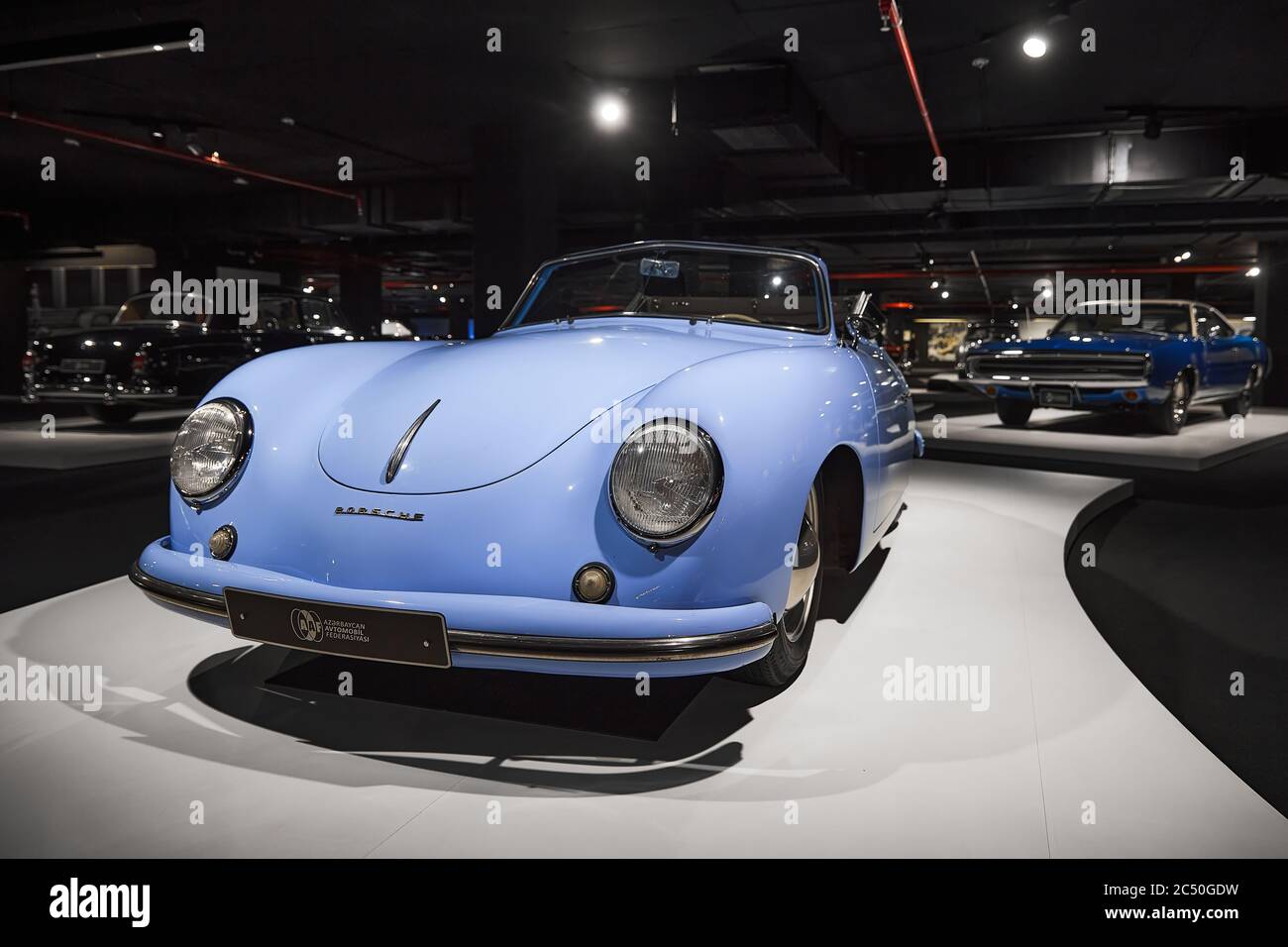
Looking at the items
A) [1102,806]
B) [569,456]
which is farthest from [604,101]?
[1102,806]

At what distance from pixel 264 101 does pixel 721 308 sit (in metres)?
8.61

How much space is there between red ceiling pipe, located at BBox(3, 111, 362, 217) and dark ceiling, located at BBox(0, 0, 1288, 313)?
18 cm

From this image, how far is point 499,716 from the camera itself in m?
2.22

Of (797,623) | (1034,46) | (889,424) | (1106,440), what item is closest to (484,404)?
(797,623)

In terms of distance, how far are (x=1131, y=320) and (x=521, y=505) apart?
888cm

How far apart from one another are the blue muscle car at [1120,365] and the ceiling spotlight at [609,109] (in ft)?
14.1

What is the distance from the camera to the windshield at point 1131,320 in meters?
9.07

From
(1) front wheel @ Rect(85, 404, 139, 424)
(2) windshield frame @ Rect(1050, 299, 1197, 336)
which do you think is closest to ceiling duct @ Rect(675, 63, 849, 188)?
(2) windshield frame @ Rect(1050, 299, 1197, 336)

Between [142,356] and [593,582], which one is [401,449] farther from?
[142,356]

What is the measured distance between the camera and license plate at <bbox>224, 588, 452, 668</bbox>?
1843 millimetres

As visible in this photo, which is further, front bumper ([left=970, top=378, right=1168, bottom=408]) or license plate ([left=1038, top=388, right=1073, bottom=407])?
license plate ([left=1038, top=388, right=1073, bottom=407])
